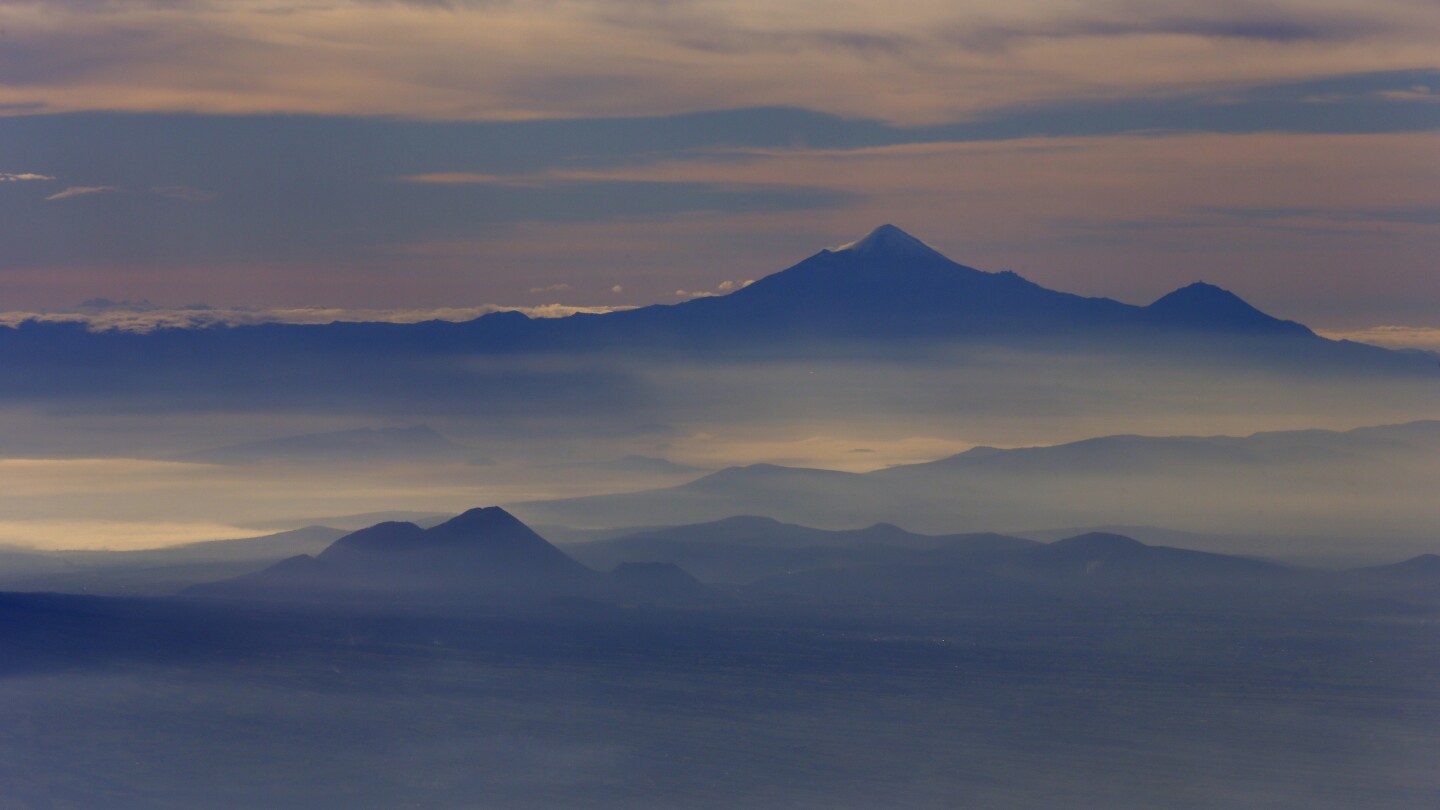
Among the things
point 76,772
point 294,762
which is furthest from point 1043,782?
point 76,772

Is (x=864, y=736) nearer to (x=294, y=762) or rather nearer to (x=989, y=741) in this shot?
(x=989, y=741)

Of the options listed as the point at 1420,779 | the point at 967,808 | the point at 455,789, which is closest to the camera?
the point at 967,808

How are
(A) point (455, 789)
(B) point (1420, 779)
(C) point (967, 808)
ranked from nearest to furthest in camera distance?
1. (C) point (967, 808)
2. (A) point (455, 789)
3. (B) point (1420, 779)

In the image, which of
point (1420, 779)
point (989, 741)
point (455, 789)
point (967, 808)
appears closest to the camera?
point (967, 808)

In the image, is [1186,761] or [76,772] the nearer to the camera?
[76,772]

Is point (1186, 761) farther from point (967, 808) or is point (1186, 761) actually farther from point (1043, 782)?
point (967, 808)

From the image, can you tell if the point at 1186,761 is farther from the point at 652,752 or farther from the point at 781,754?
the point at 652,752

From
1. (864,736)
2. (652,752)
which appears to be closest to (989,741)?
(864,736)

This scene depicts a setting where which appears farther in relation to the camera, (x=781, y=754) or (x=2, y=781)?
(x=781, y=754)

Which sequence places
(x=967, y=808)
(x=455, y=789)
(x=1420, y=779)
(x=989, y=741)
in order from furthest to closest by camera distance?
(x=989, y=741) → (x=1420, y=779) → (x=455, y=789) → (x=967, y=808)
